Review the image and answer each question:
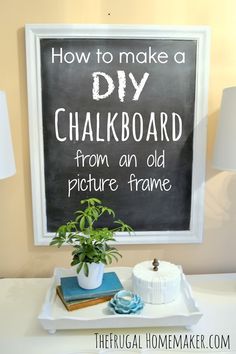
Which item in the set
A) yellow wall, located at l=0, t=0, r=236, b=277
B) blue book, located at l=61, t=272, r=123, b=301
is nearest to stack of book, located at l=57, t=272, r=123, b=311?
blue book, located at l=61, t=272, r=123, b=301

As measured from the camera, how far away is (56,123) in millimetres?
1227

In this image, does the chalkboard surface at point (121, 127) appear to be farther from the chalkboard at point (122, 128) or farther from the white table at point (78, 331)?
the white table at point (78, 331)

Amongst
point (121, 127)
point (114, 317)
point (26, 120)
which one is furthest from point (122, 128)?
point (114, 317)

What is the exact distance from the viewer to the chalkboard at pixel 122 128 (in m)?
1.20

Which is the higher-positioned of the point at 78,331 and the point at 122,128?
the point at 122,128

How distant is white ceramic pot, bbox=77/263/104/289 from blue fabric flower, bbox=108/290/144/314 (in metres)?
0.08

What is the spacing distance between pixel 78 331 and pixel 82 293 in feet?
0.35

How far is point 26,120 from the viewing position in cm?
124

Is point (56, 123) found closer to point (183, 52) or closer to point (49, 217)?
point (49, 217)

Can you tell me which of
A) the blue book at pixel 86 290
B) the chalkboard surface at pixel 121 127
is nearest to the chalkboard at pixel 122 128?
the chalkboard surface at pixel 121 127

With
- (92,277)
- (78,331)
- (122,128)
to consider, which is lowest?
(78,331)

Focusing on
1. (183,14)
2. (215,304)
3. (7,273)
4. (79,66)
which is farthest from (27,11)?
(215,304)

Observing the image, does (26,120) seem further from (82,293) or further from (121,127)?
(82,293)

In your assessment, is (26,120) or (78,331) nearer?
(78,331)
